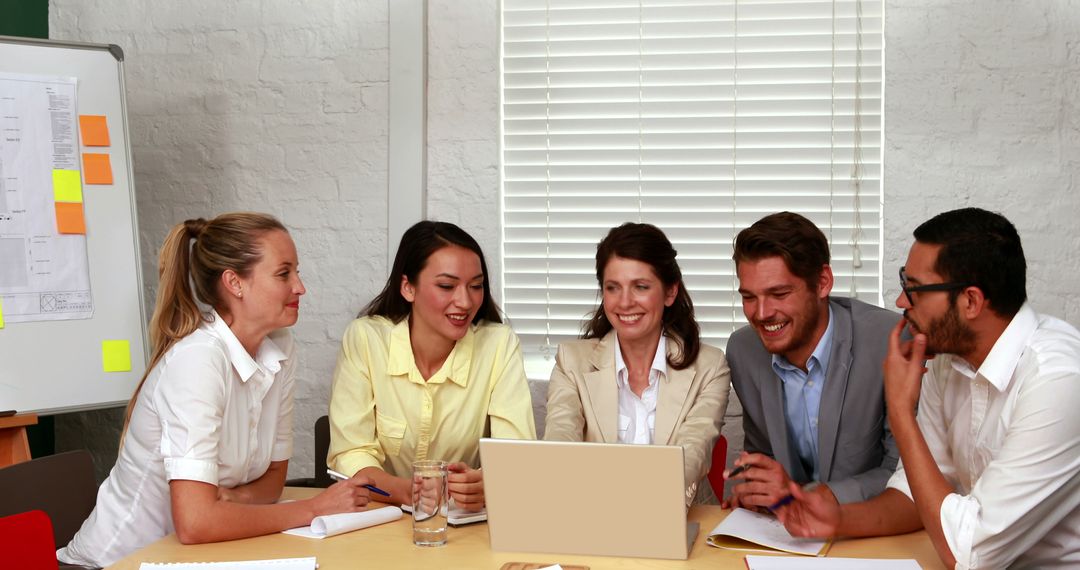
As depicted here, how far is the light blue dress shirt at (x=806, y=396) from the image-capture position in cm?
269

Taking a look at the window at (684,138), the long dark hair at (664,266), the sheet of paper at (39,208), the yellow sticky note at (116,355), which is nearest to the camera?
the long dark hair at (664,266)

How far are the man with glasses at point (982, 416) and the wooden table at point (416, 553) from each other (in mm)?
70

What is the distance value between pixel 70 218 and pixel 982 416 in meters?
2.75

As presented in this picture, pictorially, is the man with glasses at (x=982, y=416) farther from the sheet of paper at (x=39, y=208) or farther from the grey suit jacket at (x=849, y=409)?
the sheet of paper at (x=39, y=208)

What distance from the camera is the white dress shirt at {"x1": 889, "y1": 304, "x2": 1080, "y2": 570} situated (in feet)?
6.07

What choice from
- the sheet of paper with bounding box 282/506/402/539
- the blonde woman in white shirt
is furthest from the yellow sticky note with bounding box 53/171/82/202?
the sheet of paper with bounding box 282/506/402/539

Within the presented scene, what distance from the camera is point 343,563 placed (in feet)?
6.18

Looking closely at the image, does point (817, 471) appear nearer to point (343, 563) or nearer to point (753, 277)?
point (753, 277)

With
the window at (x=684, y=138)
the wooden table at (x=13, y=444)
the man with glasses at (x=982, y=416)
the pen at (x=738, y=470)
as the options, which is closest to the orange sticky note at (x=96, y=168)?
the wooden table at (x=13, y=444)

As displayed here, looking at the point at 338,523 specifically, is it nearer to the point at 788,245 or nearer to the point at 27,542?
the point at 27,542

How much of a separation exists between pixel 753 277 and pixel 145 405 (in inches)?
61.2

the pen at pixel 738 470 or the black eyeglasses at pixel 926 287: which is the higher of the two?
the black eyeglasses at pixel 926 287

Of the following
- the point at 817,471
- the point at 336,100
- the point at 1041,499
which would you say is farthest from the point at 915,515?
the point at 336,100

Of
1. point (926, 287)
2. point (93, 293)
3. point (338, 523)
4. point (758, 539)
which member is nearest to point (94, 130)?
point (93, 293)
